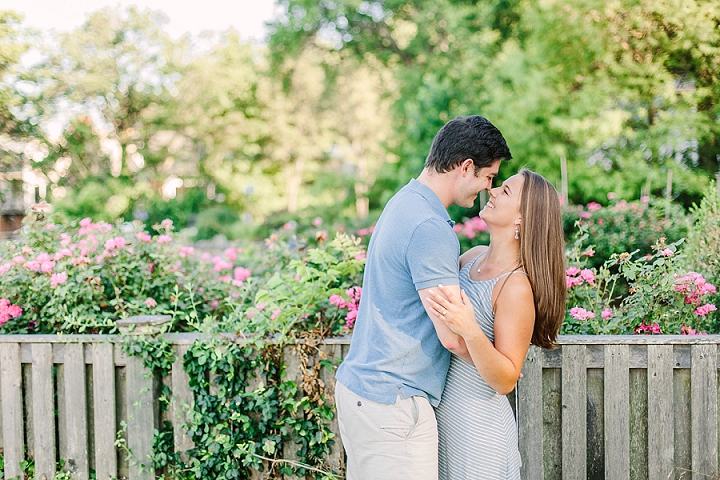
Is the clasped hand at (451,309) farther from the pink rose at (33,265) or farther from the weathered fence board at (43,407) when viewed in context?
the pink rose at (33,265)

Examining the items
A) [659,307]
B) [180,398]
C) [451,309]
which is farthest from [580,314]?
[180,398]

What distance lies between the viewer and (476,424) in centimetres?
203

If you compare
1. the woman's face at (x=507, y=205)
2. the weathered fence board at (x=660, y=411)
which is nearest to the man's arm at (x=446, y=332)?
the woman's face at (x=507, y=205)

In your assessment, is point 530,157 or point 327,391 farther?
point 530,157

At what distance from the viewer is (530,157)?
11.4m

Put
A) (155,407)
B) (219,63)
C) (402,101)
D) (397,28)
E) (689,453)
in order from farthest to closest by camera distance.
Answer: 1. (219,63)
2. (397,28)
3. (402,101)
4. (155,407)
5. (689,453)

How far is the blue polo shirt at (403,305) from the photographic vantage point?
5.92ft

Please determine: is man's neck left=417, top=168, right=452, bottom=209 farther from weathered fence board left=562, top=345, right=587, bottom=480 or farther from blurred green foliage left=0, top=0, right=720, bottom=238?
blurred green foliage left=0, top=0, right=720, bottom=238

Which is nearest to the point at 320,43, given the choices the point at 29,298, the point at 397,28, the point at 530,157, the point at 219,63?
the point at 397,28

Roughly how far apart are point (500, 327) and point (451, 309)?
9.9 inches

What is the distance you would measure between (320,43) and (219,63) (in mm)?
6734

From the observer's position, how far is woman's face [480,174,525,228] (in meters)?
2.08

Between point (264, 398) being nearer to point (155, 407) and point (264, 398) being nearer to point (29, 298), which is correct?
point (155, 407)

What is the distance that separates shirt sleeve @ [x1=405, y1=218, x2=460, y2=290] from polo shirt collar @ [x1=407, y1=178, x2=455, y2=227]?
10 cm
